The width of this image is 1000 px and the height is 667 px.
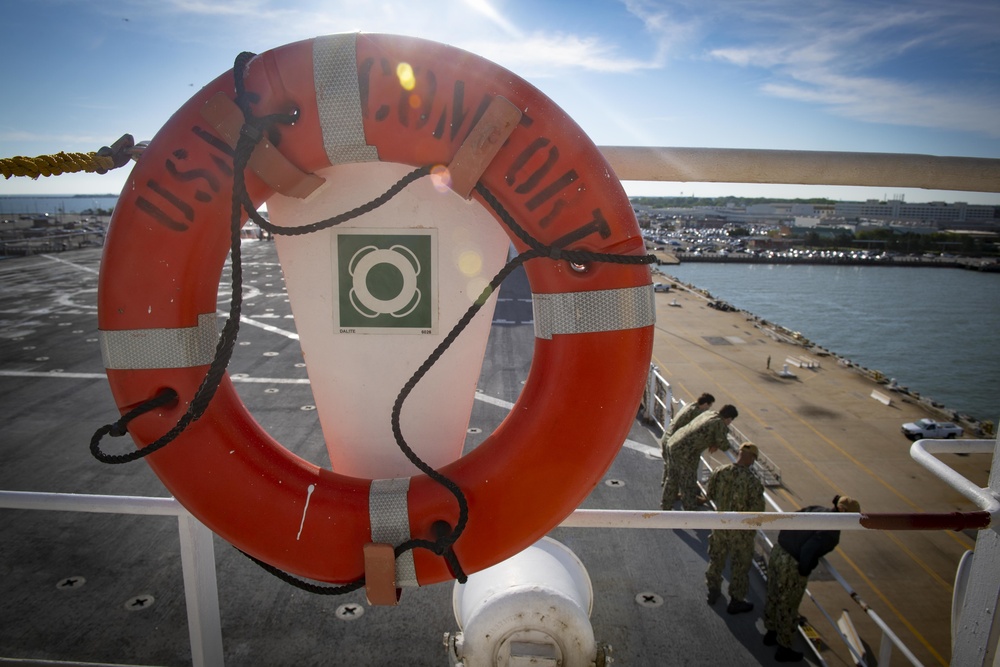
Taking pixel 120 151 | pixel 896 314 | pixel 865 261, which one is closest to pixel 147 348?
pixel 120 151

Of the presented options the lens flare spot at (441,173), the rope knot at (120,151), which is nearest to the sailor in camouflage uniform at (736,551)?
the lens flare spot at (441,173)

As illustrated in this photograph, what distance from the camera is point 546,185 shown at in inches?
46.4

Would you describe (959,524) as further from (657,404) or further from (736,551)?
(657,404)

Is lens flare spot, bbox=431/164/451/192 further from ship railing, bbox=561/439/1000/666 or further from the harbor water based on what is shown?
the harbor water

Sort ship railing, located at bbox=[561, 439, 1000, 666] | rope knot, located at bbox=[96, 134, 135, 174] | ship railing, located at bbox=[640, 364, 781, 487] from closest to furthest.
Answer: rope knot, located at bbox=[96, 134, 135, 174] → ship railing, located at bbox=[561, 439, 1000, 666] → ship railing, located at bbox=[640, 364, 781, 487]

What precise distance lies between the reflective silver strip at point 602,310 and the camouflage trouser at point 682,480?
3409mm

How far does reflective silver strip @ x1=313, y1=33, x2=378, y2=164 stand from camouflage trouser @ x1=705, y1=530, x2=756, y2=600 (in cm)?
306

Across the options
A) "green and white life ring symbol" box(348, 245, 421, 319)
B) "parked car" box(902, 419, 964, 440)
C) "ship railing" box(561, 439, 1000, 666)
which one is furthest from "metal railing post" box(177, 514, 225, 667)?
"parked car" box(902, 419, 964, 440)

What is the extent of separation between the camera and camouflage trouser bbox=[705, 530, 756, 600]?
3.27m

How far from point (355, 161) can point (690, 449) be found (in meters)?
3.73

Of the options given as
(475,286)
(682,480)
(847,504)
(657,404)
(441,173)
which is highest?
(441,173)

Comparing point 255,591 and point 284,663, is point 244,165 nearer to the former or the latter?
point 284,663

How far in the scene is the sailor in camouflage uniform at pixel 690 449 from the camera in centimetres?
429

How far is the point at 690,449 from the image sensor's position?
430cm
